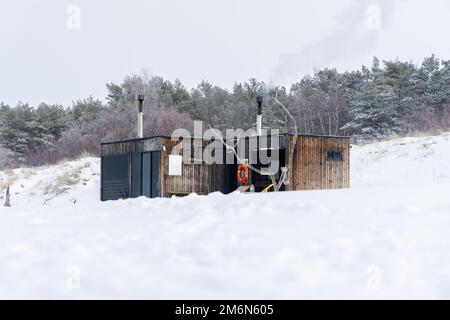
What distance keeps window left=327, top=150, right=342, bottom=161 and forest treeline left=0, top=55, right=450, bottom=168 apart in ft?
47.3

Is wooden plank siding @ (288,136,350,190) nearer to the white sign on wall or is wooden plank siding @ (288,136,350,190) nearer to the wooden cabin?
the wooden cabin

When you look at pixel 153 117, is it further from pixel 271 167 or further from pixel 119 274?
pixel 119 274

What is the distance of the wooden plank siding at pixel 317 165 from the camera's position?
19.6 m

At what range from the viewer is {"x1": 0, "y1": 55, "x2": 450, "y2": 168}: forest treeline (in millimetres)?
38375

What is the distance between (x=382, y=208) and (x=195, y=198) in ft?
13.8

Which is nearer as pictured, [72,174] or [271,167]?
[271,167]

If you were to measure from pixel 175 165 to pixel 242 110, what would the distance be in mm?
25689

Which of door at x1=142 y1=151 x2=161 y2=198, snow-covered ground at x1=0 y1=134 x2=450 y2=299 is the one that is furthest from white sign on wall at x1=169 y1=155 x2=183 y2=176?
snow-covered ground at x1=0 y1=134 x2=450 y2=299

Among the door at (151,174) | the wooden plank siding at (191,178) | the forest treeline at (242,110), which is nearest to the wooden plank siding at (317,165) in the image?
the wooden plank siding at (191,178)

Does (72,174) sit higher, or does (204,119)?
(204,119)

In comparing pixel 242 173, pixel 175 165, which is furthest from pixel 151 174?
pixel 242 173

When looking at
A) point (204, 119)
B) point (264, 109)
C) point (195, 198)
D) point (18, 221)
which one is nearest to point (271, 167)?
point (195, 198)

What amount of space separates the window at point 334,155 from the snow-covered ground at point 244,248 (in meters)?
9.93
